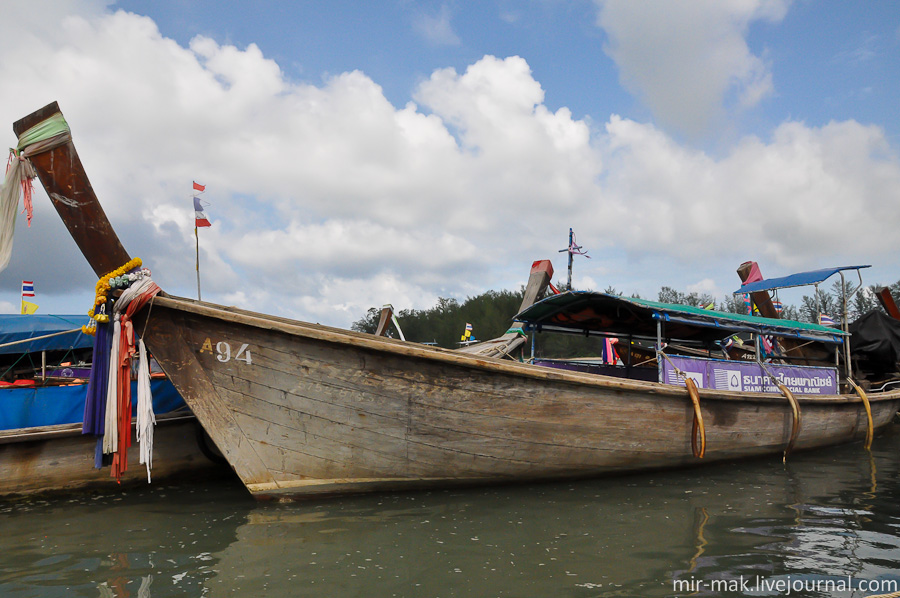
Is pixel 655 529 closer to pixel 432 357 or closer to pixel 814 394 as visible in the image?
pixel 432 357

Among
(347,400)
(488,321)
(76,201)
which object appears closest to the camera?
(76,201)

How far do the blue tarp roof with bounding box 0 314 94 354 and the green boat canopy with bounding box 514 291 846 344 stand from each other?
26.8 ft

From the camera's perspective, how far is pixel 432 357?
15.7 ft

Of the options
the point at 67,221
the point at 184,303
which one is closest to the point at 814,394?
the point at 184,303

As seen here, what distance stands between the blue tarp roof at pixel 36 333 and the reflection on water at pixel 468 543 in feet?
19.9

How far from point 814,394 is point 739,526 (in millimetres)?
4469

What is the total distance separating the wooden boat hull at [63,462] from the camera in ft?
16.9

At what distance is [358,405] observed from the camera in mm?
4773

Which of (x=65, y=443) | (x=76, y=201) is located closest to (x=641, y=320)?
(x=76, y=201)

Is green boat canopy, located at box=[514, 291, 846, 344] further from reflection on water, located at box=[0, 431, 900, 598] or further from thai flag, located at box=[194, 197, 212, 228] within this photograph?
thai flag, located at box=[194, 197, 212, 228]

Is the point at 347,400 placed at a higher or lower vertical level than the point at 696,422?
higher

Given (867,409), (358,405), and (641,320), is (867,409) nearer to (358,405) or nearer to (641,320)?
(641,320)

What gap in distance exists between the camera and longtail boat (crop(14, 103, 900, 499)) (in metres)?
4.64

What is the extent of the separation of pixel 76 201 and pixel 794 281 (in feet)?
32.3
